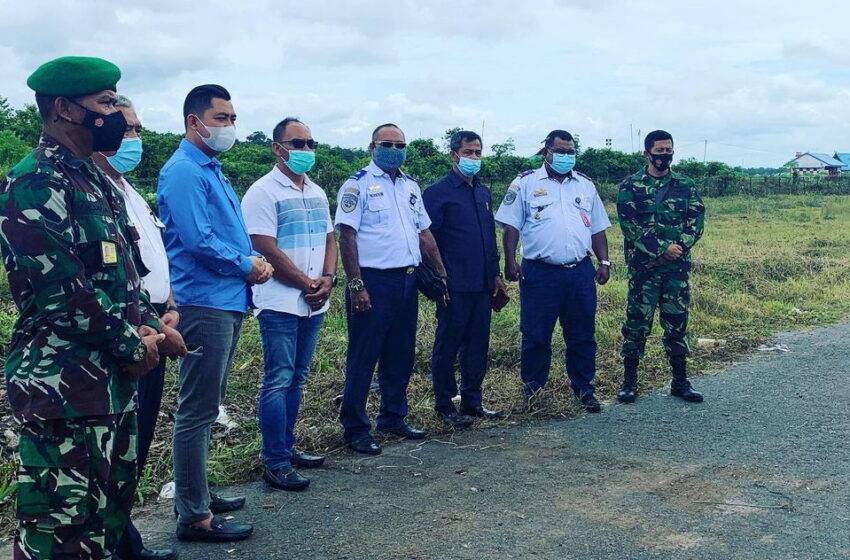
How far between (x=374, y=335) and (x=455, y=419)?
843mm

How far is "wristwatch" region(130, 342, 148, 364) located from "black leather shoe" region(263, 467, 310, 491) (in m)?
1.64

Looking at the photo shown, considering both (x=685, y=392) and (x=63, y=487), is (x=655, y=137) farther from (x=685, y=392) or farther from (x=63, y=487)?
(x=63, y=487)

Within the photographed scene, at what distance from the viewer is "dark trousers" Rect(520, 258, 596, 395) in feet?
17.8

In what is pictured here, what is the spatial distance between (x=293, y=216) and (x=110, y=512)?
6.13 ft

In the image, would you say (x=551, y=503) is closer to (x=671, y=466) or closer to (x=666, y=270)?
(x=671, y=466)

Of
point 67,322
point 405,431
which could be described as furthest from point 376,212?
point 67,322

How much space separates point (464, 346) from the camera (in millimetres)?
5277

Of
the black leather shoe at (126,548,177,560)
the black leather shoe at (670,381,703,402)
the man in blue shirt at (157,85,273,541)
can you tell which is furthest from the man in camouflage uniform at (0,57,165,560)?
the black leather shoe at (670,381,703,402)

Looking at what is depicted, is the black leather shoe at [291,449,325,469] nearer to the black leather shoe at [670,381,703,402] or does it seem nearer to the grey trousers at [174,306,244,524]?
the grey trousers at [174,306,244,524]

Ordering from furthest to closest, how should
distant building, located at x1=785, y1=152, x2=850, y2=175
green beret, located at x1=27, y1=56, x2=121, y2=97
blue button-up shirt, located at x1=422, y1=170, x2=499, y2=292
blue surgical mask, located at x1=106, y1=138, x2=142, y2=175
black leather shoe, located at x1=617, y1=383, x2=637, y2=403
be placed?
distant building, located at x1=785, y1=152, x2=850, y2=175 → black leather shoe, located at x1=617, y1=383, x2=637, y2=403 → blue button-up shirt, located at x1=422, y1=170, x2=499, y2=292 → blue surgical mask, located at x1=106, y1=138, x2=142, y2=175 → green beret, located at x1=27, y1=56, x2=121, y2=97

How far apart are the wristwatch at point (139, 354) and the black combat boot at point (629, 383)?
395 centimetres

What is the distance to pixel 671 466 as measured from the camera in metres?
4.15

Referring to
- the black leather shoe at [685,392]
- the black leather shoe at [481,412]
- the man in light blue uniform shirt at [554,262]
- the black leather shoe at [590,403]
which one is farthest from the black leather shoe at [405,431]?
the black leather shoe at [685,392]

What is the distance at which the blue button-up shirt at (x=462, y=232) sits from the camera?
16.8 feet
